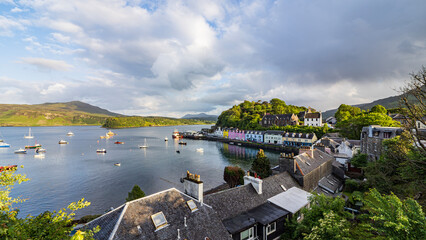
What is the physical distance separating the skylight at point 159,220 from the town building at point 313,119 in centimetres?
10762

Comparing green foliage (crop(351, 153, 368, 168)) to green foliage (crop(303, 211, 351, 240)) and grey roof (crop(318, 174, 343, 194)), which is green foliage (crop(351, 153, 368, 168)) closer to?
grey roof (crop(318, 174, 343, 194))

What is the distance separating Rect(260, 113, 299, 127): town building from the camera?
10544 cm

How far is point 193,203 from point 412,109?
15.6 meters

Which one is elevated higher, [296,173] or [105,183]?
[296,173]

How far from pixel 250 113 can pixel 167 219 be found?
13297cm

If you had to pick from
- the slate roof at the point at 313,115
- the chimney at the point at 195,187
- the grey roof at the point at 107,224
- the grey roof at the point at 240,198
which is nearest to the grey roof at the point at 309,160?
the grey roof at the point at 240,198

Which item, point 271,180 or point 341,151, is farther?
point 341,151

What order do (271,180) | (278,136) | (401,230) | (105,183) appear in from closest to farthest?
(401,230) → (271,180) → (105,183) → (278,136)

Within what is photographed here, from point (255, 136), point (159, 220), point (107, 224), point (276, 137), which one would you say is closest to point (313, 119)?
point (276, 137)

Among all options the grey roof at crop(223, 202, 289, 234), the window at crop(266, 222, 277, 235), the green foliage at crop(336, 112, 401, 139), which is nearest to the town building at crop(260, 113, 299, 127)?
the green foliage at crop(336, 112, 401, 139)

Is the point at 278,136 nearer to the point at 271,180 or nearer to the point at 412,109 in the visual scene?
the point at 271,180

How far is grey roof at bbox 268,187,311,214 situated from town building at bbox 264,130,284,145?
7251 centimetres

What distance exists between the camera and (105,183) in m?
42.0

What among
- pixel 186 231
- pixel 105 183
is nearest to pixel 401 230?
pixel 186 231
